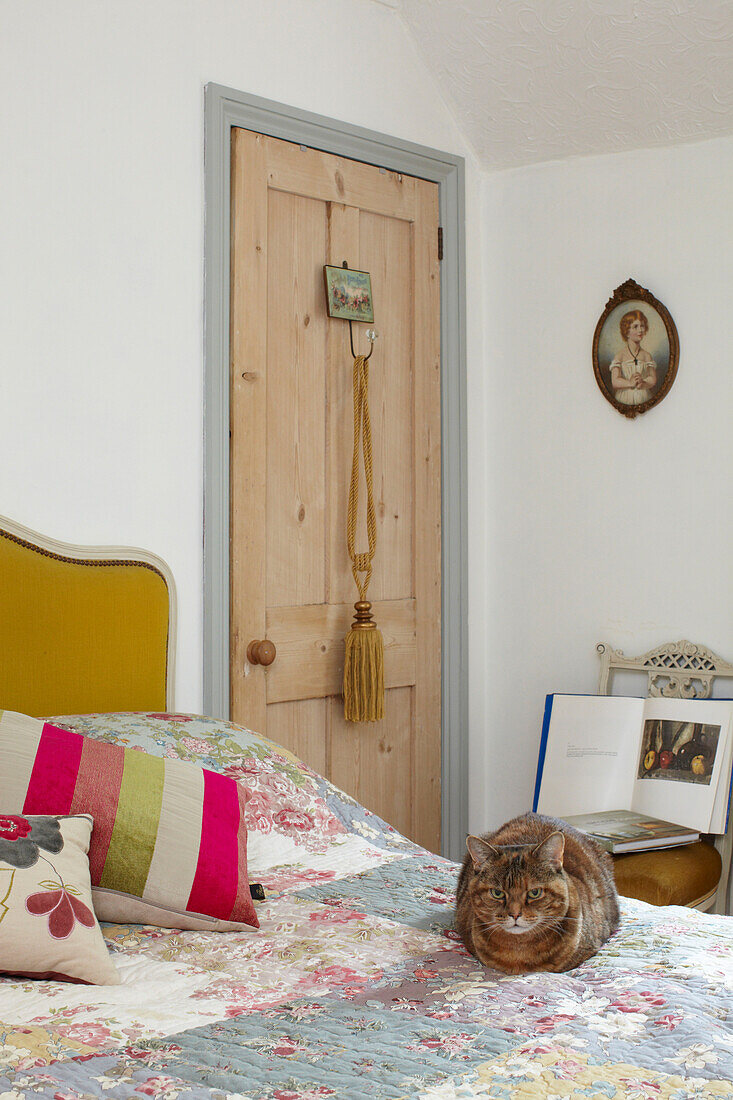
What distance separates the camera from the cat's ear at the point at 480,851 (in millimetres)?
1392

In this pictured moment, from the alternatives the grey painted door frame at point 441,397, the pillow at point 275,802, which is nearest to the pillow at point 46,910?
the pillow at point 275,802

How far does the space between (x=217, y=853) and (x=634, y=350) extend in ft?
6.24

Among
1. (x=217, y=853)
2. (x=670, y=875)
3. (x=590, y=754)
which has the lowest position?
(x=670, y=875)

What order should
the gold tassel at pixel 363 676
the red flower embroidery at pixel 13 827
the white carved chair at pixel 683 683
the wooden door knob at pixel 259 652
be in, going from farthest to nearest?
1. the gold tassel at pixel 363 676
2. the wooden door knob at pixel 259 652
3. the white carved chair at pixel 683 683
4. the red flower embroidery at pixel 13 827

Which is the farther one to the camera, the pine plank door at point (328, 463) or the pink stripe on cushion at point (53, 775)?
the pine plank door at point (328, 463)

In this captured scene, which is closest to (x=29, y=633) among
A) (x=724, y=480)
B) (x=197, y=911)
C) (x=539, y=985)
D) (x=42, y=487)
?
(x=42, y=487)

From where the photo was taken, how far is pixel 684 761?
8.66 ft

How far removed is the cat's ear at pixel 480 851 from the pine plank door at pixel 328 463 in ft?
3.93

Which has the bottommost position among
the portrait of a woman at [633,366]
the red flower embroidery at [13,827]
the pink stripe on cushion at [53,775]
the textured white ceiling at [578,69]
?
the red flower embroidery at [13,827]

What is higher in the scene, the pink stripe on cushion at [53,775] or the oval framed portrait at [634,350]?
the oval framed portrait at [634,350]

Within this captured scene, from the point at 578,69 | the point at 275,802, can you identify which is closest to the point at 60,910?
the point at 275,802

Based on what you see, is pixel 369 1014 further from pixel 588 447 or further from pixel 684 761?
pixel 588 447

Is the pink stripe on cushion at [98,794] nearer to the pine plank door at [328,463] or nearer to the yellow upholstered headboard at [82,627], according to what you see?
the yellow upholstered headboard at [82,627]

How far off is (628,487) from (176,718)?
1.48 meters
